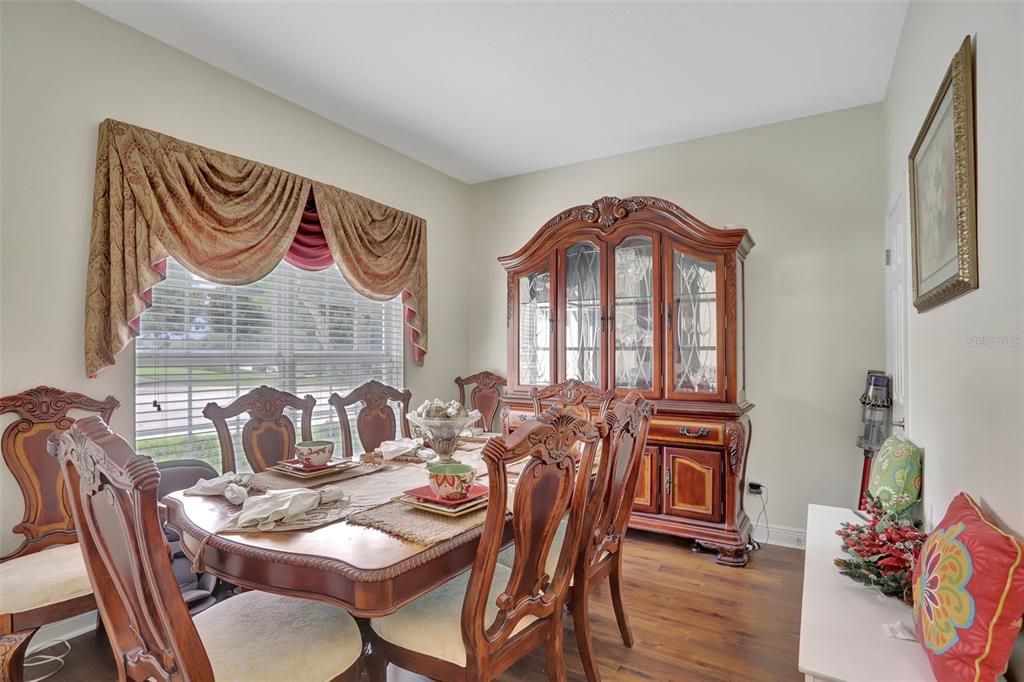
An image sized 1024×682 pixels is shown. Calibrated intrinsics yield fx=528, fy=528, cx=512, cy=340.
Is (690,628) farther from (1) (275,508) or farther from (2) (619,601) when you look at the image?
(1) (275,508)

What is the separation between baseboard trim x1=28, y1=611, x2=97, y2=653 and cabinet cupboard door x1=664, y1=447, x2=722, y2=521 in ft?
9.46

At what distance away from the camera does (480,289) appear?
4.61 m

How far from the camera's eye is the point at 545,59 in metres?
2.67

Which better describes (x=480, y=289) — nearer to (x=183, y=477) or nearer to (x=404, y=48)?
(x=404, y=48)

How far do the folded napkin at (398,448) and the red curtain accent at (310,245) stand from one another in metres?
1.37

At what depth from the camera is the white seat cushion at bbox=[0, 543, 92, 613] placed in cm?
172

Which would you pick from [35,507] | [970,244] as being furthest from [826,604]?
[35,507]

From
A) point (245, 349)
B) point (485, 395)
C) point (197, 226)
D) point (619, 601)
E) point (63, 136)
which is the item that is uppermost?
point (63, 136)

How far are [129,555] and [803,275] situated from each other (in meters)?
3.56

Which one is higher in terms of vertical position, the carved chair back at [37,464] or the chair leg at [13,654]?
the carved chair back at [37,464]

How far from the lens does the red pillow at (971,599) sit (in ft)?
3.01

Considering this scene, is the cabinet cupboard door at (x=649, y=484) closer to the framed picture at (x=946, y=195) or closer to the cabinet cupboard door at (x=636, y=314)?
the cabinet cupboard door at (x=636, y=314)

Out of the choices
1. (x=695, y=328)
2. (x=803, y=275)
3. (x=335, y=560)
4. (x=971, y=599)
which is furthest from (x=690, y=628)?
(x=803, y=275)

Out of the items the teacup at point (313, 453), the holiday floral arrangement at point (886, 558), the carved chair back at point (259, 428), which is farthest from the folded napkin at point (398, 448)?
the holiday floral arrangement at point (886, 558)
